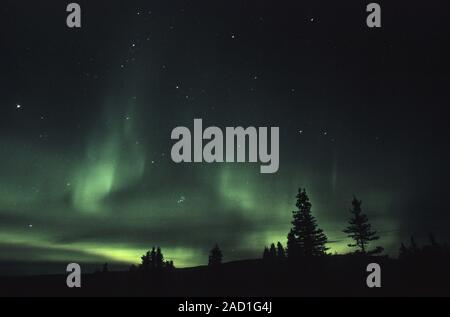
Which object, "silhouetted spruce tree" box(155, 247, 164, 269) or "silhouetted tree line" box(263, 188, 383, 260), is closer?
"silhouetted tree line" box(263, 188, 383, 260)

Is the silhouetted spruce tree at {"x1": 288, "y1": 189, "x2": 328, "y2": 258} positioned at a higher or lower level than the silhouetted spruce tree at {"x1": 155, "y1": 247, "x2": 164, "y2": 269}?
higher

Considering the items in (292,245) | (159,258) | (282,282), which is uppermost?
(292,245)

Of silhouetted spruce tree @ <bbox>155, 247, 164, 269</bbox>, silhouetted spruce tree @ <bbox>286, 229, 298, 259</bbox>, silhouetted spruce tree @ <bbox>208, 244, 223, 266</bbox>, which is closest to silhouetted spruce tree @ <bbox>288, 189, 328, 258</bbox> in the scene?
silhouetted spruce tree @ <bbox>286, 229, 298, 259</bbox>

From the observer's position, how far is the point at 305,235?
37094mm

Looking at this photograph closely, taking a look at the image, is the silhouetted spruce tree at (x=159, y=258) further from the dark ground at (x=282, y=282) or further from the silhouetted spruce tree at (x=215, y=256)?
the dark ground at (x=282, y=282)

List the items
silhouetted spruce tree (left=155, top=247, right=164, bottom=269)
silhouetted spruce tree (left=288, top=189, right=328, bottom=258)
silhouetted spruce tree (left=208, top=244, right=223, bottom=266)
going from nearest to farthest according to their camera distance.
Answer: silhouetted spruce tree (left=288, top=189, right=328, bottom=258)
silhouetted spruce tree (left=208, top=244, right=223, bottom=266)
silhouetted spruce tree (left=155, top=247, right=164, bottom=269)

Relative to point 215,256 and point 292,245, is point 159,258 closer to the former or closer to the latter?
point 215,256

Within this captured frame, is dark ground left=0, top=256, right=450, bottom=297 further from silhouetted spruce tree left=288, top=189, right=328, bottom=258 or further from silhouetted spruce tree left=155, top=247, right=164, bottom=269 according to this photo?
silhouetted spruce tree left=155, top=247, right=164, bottom=269

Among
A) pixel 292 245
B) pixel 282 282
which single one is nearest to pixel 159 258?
pixel 292 245

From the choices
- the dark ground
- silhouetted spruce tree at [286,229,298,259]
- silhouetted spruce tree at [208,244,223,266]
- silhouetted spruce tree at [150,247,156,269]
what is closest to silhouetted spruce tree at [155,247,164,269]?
silhouetted spruce tree at [150,247,156,269]

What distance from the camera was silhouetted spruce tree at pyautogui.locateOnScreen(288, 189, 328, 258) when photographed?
36.6 m

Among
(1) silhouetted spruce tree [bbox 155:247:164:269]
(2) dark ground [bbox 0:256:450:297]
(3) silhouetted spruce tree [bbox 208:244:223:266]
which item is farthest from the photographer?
(1) silhouetted spruce tree [bbox 155:247:164:269]
